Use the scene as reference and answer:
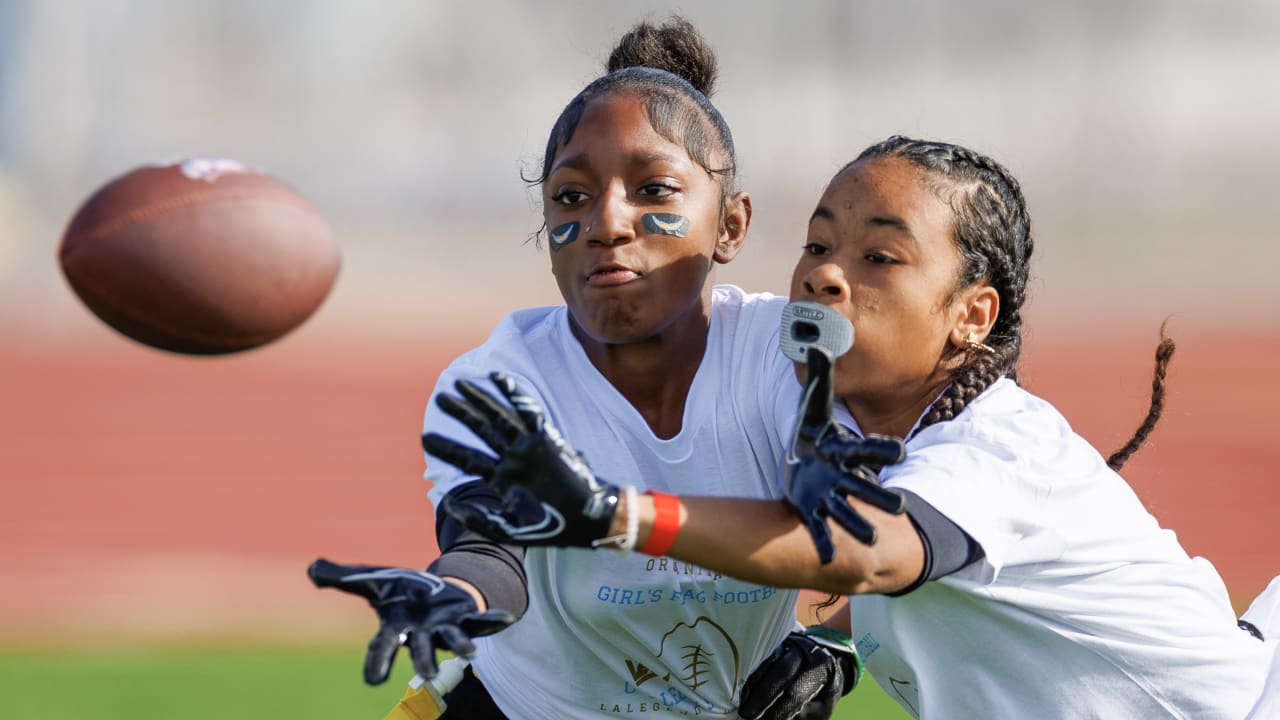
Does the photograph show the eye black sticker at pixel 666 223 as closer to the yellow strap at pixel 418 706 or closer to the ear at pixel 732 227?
the ear at pixel 732 227

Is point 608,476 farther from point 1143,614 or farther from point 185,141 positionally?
point 185,141

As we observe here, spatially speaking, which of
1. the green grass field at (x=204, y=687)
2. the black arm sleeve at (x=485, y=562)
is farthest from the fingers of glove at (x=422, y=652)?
the green grass field at (x=204, y=687)

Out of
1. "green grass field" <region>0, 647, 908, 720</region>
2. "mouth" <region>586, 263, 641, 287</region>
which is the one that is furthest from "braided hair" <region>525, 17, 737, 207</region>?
"green grass field" <region>0, 647, 908, 720</region>

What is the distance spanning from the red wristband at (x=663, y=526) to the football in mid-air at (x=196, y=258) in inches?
34.0

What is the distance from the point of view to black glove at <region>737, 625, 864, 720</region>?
123 inches

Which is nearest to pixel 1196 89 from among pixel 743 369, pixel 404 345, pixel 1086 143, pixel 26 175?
pixel 1086 143

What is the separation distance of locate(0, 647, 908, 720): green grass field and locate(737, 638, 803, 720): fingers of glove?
8.20 feet

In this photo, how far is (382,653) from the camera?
85.9 inches

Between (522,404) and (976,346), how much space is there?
3.57ft

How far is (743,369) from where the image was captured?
2.99 metres

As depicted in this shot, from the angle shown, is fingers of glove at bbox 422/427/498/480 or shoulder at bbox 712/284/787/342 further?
shoulder at bbox 712/284/787/342

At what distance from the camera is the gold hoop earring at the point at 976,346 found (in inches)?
113

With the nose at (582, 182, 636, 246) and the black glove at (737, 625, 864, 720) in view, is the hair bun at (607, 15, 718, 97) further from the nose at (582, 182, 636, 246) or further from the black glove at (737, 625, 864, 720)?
the black glove at (737, 625, 864, 720)

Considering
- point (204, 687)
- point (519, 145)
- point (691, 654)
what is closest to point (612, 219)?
point (691, 654)
